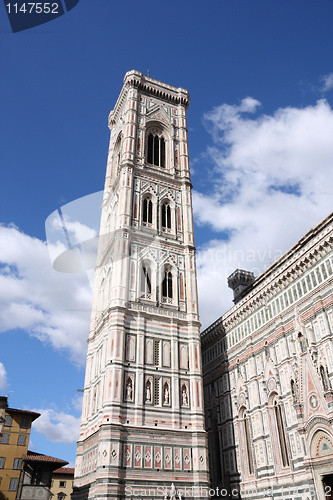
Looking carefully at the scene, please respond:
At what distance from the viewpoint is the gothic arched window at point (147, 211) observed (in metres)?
33.6

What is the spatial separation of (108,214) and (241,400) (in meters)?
19.0

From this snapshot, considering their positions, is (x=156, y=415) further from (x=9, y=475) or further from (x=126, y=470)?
(x=9, y=475)

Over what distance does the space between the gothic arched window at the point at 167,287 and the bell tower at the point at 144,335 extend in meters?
0.13

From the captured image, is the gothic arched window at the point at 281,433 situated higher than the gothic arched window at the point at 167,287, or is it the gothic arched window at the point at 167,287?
the gothic arched window at the point at 167,287

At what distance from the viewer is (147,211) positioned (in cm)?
3391

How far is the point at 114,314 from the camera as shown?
2720 centimetres

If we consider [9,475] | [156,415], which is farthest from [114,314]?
[9,475]

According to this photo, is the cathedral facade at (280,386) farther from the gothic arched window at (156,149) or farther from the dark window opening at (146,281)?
the gothic arched window at (156,149)

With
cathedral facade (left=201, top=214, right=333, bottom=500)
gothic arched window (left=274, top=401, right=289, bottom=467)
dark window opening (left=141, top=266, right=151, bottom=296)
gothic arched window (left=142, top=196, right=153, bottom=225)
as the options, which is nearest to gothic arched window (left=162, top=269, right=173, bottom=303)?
dark window opening (left=141, top=266, right=151, bottom=296)

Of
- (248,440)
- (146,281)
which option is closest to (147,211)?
(146,281)

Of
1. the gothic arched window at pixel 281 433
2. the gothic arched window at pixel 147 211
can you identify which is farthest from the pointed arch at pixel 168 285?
the gothic arched window at pixel 281 433

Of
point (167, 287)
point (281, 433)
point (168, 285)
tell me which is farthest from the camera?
point (168, 285)

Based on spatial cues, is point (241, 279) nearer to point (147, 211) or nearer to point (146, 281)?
point (147, 211)

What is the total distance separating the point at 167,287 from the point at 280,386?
10613 millimetres
